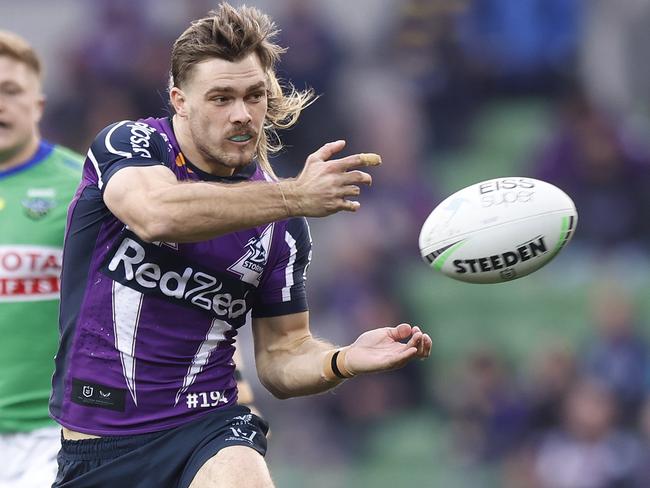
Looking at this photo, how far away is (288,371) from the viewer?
5.34 meters

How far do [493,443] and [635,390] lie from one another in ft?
4.03

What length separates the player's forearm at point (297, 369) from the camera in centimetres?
522

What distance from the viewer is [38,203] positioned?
236 inches

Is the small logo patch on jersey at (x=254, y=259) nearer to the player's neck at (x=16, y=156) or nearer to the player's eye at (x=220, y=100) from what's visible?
the player's eye at (x=220, y=100)

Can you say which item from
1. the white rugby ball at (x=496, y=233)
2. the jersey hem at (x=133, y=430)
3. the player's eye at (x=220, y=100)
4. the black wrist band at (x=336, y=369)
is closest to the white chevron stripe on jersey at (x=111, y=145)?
the player's eye at (x=220, y=100)

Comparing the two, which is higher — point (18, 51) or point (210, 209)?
point (18, 51)

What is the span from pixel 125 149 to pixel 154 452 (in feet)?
3.81

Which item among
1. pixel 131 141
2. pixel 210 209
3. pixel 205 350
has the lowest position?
pixel 205 350

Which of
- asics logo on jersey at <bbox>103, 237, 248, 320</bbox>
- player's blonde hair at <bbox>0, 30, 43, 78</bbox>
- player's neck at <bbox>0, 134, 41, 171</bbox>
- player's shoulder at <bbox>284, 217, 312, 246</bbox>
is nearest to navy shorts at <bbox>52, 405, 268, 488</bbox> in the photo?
asics logo on jersey at <bbox>103, 237, 248, 320</bbox>

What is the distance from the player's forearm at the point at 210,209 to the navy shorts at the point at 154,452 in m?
0.86

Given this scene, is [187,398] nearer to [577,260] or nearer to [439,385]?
[439,385]

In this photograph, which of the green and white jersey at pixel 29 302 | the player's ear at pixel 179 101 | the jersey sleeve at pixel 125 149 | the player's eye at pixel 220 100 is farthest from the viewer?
the green and white jersey at pixel 29 302

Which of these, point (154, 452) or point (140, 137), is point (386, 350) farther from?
point (140, 137)

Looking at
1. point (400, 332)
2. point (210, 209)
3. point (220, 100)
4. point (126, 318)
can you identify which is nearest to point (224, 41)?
point (220, 100)
